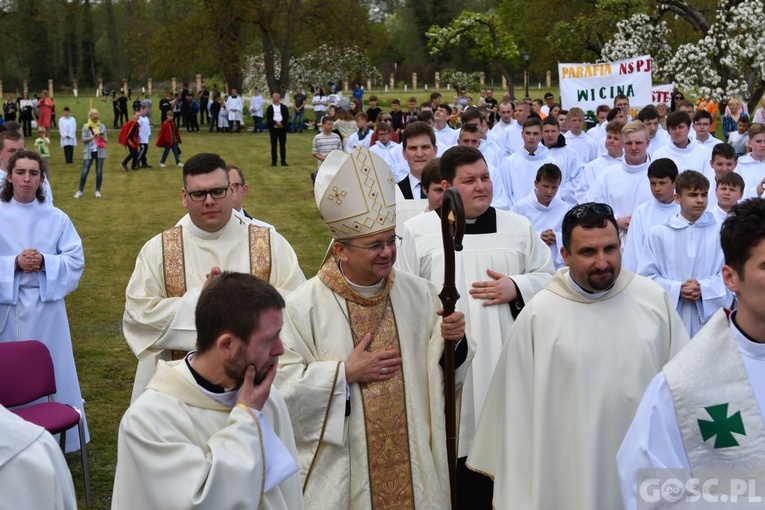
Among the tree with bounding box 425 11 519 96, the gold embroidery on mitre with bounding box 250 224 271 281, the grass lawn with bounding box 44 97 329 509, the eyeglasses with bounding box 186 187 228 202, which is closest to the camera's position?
the eyeglasses with bounding box 186 187 228 202

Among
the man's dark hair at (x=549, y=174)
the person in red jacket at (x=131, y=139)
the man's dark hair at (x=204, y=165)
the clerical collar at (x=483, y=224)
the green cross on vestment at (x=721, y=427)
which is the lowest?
the green cross on vestment at (x=721, y=427)

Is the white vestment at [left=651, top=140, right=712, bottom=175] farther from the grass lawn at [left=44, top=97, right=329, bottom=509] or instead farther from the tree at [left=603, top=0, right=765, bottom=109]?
the tree at [left=603, top=0, right=765, bottom=109]

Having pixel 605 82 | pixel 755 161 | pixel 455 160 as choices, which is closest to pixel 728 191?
pixel 755 161

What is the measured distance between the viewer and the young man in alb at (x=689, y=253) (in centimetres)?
772

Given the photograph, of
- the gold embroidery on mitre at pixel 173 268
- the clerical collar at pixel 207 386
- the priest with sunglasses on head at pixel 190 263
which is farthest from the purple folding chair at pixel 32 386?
the clerical collar at pixel 207 386

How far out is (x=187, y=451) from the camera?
3.39 meters


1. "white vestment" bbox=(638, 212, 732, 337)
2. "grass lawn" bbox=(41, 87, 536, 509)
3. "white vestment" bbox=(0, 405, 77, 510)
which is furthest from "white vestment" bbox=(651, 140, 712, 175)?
"white vestment" bbox=(0, 405, 77, 510)

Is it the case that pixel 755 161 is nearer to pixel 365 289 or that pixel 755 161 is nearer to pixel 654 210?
pixel 654 210

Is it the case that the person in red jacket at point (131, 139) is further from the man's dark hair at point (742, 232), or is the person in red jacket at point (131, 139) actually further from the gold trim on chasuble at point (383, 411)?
the man's dark hair at point (742, 232)

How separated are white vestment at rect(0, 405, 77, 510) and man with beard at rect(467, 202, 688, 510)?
227 cm

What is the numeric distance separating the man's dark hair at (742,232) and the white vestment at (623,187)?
6968 mm

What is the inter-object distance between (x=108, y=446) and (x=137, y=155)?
21.9 meters

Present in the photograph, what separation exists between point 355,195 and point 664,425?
6.15 feet

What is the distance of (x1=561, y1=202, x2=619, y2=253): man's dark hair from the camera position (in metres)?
4.63
